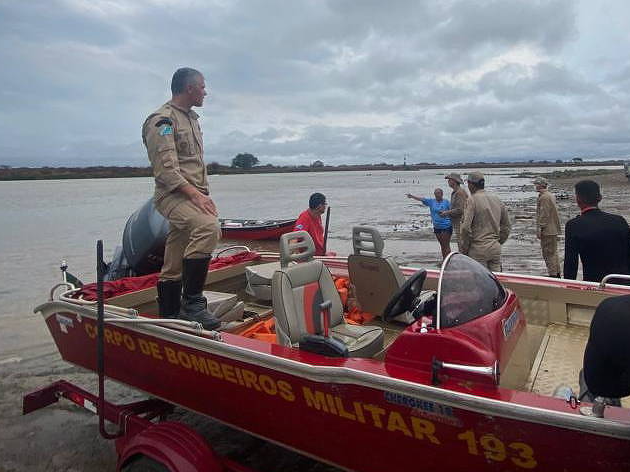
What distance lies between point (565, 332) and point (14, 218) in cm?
3133

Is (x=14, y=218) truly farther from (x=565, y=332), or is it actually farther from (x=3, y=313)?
(x=565, y=332)

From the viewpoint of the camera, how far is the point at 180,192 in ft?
11.5

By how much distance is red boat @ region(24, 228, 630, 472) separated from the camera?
2010mm

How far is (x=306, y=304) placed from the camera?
3488 mm

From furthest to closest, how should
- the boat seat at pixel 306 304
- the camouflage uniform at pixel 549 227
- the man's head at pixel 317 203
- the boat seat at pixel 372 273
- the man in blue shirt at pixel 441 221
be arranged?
the man in blue shirt at pixel 441 221 < the camouflage uniform at pixel 549 227 < the man's head at pixel 317 203 < the boat seat at pixel 372 273 < the boat seat at pixel 306 304

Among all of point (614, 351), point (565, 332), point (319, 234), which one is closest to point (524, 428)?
point (614, 351)

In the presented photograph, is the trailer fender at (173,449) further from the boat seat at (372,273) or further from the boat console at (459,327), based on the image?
the boat seat at (372,273)

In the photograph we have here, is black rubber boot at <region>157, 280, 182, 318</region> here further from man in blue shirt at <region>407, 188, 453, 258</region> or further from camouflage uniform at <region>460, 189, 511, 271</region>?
man in blue shirt at <region>407, 188, 453, 258</region>

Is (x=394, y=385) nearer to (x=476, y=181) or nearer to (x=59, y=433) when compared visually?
(x=59, y=433)

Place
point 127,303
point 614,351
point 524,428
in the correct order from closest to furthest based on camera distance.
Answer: point 614,351 → point 524,428 → point 127,303

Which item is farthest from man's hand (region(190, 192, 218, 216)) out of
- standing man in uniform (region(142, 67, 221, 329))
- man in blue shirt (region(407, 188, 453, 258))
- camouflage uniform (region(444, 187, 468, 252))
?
man in blue shirt (region(407, 188, 453, 258))

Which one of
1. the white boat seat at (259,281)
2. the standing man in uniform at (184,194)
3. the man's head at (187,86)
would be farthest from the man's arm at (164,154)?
the white boat seat at (259,281)

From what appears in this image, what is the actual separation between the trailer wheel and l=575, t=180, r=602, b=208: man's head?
144 inches

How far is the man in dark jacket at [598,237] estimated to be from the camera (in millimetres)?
4195
